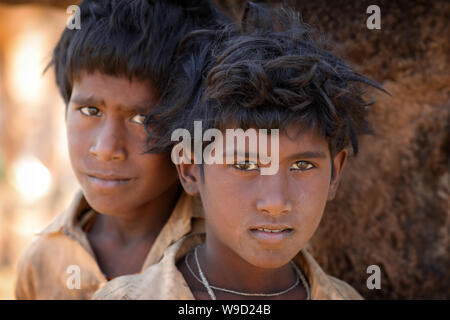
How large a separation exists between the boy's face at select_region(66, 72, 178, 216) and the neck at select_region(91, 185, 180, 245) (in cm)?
11

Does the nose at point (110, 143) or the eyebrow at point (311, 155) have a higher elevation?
the nose at point (110, 143)

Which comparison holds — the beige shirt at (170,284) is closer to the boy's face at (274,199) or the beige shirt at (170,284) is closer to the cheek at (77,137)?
the boy's face at (274,199)

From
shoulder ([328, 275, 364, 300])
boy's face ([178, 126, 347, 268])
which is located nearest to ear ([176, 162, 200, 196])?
boy's face ([178, 126, 347, 268])

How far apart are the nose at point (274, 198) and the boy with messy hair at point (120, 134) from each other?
1.62ft

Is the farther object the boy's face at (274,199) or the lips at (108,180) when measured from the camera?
the lips at (108,180)

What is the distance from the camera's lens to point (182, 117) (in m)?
1.67

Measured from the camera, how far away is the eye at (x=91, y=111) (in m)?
1.81

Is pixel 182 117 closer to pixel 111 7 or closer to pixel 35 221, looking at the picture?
pixel 111 7

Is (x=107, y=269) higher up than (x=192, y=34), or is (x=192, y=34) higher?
(x=192, y=34)

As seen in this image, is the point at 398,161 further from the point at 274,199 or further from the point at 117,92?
the point at 117,92

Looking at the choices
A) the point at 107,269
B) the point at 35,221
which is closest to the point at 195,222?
the point at 107,269

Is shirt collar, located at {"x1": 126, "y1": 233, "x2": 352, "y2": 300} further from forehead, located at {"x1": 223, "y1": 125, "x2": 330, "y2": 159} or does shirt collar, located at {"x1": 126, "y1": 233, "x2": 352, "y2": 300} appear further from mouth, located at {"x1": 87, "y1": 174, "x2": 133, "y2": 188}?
forehead, located at {"x1": 223, "y1": 125, "x2": 330, "y2": 159}

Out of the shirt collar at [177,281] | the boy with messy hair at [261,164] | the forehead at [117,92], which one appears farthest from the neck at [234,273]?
the forehead at [117,92]

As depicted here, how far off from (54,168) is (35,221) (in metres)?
1.60
